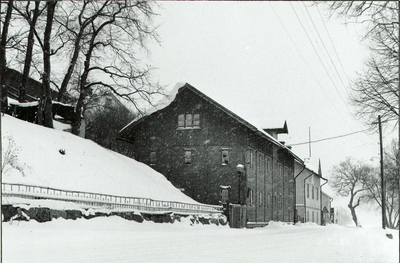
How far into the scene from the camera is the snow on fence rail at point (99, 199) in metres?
12.9

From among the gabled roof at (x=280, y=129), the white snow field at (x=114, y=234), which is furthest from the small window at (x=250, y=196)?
the gabled roof at (x=280, y=129)

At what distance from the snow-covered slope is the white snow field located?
49mm

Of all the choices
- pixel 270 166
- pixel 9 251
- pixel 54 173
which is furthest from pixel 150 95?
pixel 270 166

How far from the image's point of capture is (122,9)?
81.3ft

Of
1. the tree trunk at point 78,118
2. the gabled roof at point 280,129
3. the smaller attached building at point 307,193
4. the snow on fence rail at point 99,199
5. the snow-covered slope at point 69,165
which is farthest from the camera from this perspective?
the smaller attached building at point 307,193

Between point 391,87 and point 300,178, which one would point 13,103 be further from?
point 300,178

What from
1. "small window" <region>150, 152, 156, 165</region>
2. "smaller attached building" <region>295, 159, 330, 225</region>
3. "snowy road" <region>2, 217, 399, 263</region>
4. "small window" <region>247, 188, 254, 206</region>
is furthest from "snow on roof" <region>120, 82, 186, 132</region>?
"smaller attached building" <region>295, 159, 330, 225</region>

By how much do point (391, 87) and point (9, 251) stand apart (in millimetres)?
8287

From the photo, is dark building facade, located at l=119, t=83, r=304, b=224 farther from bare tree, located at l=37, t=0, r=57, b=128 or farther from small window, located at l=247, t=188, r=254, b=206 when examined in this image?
bare tree, located at l=37, t=0, r=57, b=128

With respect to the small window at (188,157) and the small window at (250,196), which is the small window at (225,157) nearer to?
the small window at (188,157)

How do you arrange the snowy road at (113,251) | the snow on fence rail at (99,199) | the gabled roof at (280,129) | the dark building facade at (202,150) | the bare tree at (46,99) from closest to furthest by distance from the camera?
the snowy road at (113,251), the snow on fence rail at (99,199), the bare tree at (46,99), the dark building facade at (202,150), the gabled roof at (280,129)

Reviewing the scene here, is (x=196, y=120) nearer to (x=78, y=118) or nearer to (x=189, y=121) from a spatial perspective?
(x=189, y=121)

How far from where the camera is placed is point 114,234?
13078 mm

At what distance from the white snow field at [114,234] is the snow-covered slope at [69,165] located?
49 millimetres
